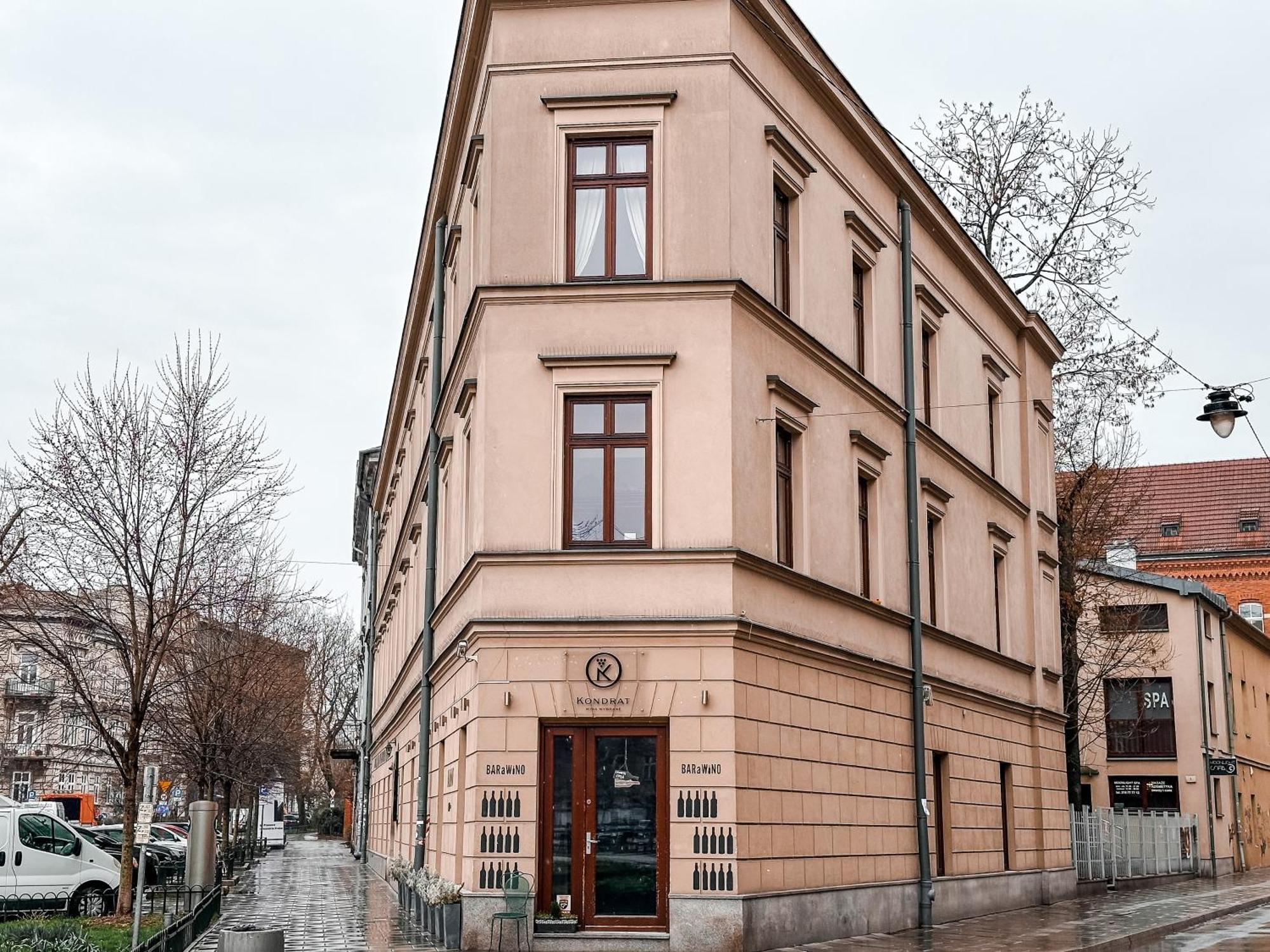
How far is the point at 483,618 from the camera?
59.4ft

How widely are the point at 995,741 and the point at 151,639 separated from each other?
639 inches

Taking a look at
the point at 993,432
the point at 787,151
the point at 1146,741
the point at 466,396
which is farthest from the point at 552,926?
the point at 1146,741

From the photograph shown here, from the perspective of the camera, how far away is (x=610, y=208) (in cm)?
1931

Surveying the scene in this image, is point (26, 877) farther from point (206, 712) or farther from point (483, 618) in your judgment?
point (483, 618)

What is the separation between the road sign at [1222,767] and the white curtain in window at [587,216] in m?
34.8

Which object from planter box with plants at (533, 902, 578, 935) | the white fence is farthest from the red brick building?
planter box with plants at (533, 902, 578, 935)

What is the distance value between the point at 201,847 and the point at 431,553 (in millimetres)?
6287

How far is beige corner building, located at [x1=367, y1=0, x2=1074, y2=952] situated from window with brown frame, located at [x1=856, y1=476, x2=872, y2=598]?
0.06 m

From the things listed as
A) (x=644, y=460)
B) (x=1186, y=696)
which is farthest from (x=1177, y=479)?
(x=644, y=460)

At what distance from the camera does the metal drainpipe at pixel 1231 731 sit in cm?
5025

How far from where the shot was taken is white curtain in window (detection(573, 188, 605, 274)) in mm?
19312

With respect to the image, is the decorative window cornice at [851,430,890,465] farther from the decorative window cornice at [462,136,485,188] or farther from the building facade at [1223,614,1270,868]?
the building facade at [1223,614,1270,868]

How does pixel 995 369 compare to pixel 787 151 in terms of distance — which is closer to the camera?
pixel 787 151

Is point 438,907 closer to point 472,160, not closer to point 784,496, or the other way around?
point 784,496
